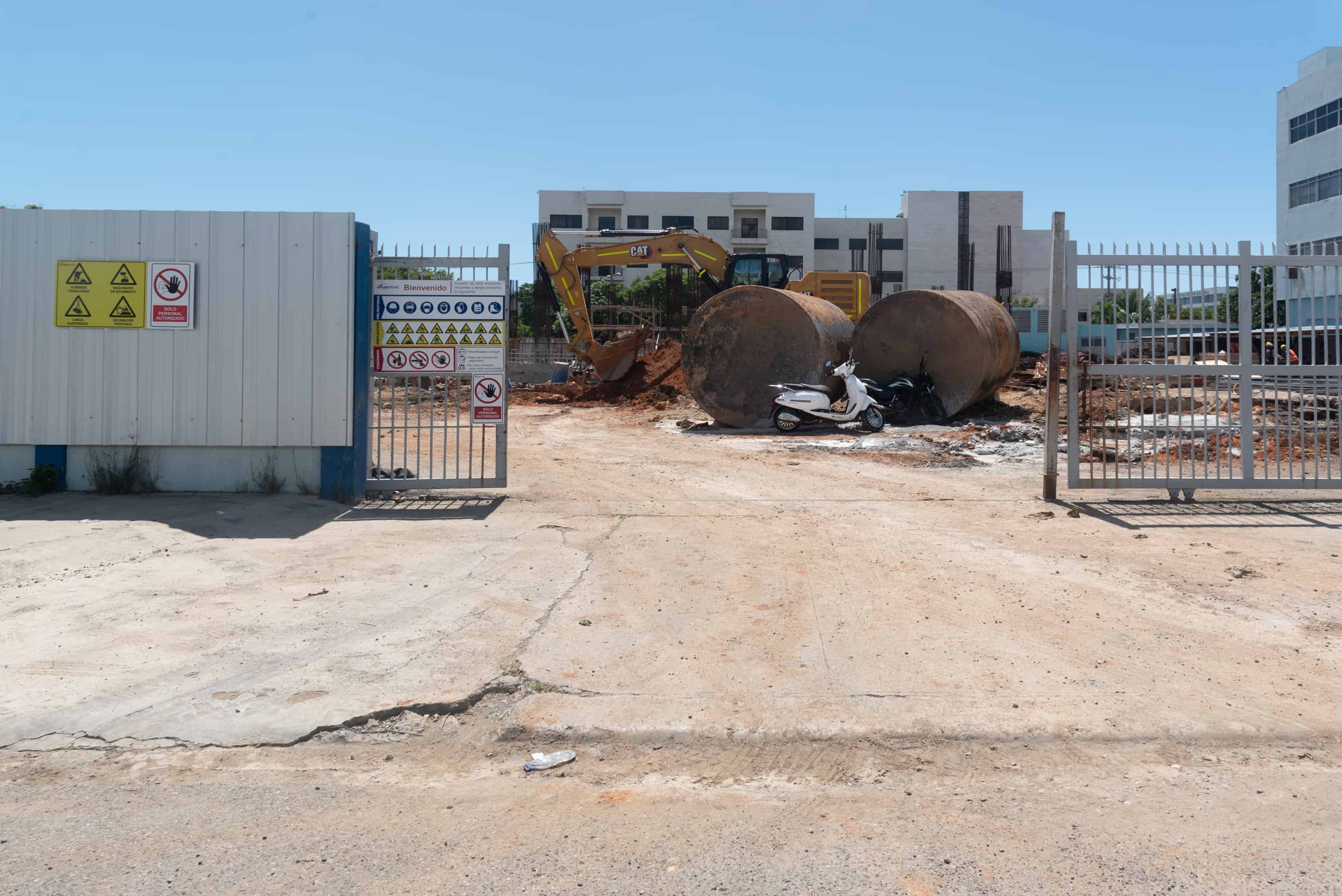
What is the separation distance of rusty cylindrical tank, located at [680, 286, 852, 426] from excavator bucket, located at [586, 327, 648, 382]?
6860 millimetres

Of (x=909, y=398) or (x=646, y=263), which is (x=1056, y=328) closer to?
(x=909, y=398)

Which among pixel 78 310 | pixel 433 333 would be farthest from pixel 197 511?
pixel 433 333

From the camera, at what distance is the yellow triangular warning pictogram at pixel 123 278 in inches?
388

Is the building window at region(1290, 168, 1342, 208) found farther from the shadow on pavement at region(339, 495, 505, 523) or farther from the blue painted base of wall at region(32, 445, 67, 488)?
the blue painted base of wall at region(32, 445, 67, 488)

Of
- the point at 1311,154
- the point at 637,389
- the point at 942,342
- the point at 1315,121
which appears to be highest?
the point at 1315,121

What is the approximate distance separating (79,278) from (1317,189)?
160 ft

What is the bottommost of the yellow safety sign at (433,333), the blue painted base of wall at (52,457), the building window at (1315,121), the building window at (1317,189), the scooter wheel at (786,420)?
the blue painted base of wall at (52,457)

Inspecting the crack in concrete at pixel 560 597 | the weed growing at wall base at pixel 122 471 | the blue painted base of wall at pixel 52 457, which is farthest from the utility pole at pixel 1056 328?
the blue painted base of wall at pixel 52 457

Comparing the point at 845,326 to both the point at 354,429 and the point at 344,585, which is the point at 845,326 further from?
the point at 344,585

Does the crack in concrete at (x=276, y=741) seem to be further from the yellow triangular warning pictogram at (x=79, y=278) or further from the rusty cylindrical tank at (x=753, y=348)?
the rusty cylindrical tank at (x=753, y=348)

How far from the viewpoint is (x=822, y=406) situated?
17797 mm

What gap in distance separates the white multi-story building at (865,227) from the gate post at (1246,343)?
58.7m

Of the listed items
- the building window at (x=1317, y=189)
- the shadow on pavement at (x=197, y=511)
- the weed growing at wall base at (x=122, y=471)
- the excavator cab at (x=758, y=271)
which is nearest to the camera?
the shadow on pavement at (x=197, y=511)

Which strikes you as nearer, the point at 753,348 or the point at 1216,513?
the point at 1216,513
